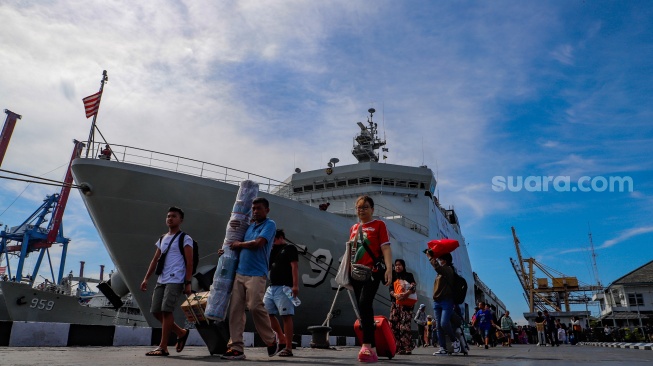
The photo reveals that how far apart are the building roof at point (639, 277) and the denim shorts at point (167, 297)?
41.7 meters

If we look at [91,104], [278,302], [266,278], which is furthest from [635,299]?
[266,278]

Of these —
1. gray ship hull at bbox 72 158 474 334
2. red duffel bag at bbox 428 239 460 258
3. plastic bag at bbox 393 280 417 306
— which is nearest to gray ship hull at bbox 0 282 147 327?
gray ship hull at bbox 72 158 474 334

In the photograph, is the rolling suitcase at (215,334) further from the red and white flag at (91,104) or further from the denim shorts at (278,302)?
the red and white flag at (91,104)

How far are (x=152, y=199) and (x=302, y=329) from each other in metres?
4.97

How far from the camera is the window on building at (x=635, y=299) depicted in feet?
115

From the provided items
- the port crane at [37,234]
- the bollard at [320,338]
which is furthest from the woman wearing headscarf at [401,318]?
the port crane at [37,234]

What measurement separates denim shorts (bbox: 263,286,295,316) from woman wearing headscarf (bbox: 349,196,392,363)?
101 cm

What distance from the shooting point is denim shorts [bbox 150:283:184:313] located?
4.19 metres

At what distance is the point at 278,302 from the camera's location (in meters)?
4.76

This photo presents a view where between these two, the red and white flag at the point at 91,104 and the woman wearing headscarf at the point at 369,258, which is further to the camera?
the red and white flag at the point at 91,104

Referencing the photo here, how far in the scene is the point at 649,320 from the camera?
34.2m

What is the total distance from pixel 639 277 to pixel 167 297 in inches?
1681

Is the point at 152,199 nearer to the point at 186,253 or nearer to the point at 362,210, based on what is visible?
the point at 186,253

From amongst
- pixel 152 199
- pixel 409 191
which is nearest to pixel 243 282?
pixel 152 199
